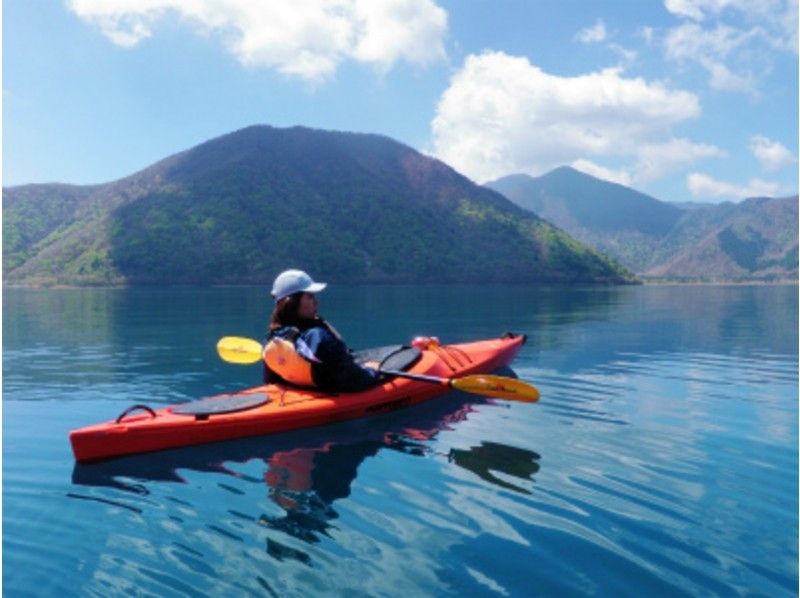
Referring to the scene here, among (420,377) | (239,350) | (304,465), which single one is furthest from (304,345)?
(239,350)

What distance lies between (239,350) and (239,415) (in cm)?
332

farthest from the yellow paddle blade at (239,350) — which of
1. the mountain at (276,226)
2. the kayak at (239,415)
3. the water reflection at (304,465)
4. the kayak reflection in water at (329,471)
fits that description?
the mountain at (276,226)

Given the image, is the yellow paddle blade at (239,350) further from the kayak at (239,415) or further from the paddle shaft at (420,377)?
the paddle shaft at (420,377)

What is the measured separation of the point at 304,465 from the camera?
814 centimetres

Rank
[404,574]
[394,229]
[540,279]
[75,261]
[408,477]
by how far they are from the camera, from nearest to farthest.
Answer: [404,574]
[408,477]
[75,261]
[540,279]
[394,229]

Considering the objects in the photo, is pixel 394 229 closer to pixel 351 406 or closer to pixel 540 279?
pixel 540 279

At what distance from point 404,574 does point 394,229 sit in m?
144

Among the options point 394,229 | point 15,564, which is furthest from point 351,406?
point 394,229

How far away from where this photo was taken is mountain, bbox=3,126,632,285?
114000 mm

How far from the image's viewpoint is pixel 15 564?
210 inches

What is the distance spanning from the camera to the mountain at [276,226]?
114 meters

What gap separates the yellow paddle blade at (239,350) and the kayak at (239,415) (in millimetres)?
1716

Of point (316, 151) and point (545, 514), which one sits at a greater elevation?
point (316, 151)

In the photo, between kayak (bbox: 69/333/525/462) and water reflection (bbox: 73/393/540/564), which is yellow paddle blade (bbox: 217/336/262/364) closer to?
kayak (bbox: 69/333/525/462)
